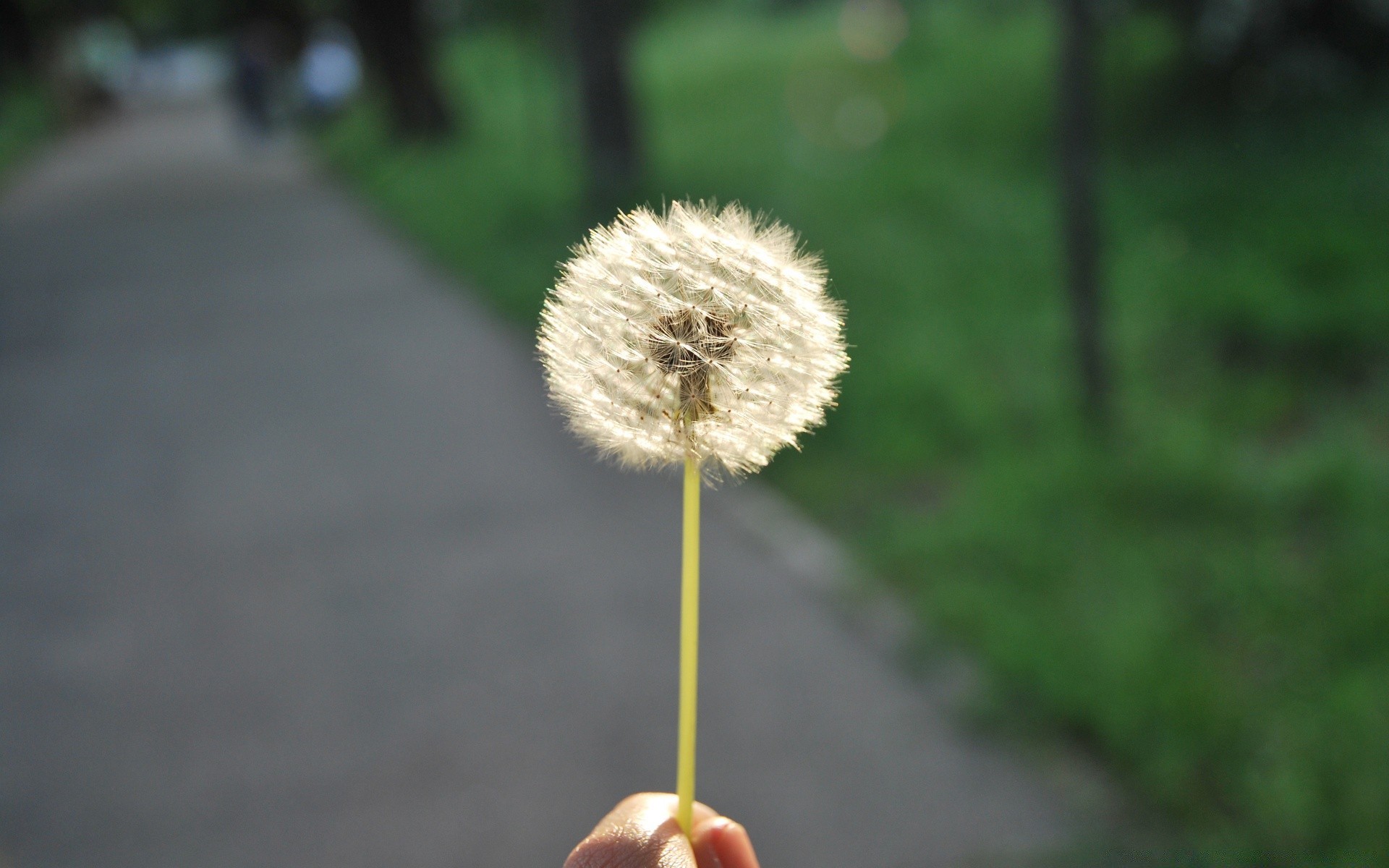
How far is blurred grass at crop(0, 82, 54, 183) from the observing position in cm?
2764

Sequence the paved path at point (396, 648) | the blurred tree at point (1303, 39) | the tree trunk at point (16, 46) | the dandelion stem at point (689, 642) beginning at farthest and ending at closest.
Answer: the tree trunk at point (16, 46), the blurred tree at point (1303, 39), the paved path at point (396, 648), the dandelion stem at point (689, 642)

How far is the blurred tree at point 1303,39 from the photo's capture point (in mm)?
10352

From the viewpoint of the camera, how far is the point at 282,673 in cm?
540

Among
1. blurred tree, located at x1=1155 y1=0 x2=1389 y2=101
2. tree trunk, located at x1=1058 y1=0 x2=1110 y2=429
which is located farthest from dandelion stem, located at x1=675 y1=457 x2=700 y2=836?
blurred tree, located at x1=1155 y1=0 x2=1389 y2=101

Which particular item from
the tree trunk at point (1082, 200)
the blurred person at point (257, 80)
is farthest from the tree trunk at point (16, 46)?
the tree trunk at point (1082, 200)

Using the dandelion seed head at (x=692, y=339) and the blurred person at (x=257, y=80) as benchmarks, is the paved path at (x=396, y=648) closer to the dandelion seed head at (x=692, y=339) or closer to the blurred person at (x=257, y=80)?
the dandelion seed head at (x=692, y=339)

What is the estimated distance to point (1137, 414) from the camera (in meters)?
6.27

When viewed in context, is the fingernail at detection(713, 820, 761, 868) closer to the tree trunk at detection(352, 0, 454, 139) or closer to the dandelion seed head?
the dandelion seed head

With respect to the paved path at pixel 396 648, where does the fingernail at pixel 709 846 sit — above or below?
below

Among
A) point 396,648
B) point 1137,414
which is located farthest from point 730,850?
point 1137,414

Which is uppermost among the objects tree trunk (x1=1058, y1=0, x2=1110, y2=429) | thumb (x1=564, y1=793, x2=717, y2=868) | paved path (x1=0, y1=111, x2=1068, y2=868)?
tree trunk (x1=1058, y1=0, x2=1110, y2=429)

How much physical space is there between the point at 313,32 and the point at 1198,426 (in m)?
37.7

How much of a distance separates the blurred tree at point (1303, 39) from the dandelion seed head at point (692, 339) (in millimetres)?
10768

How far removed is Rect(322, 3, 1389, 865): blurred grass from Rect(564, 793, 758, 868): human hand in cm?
296
